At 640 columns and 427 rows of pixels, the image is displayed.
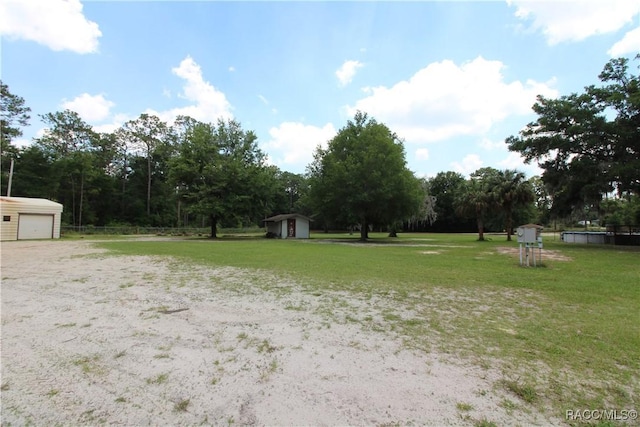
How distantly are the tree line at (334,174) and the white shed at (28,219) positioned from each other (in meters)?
9.96

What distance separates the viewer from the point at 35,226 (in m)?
24.6

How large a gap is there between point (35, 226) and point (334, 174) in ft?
77.0

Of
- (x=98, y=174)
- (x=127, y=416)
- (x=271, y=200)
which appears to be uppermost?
(x=98, y=174)

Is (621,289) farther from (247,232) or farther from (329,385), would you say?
(247,232)

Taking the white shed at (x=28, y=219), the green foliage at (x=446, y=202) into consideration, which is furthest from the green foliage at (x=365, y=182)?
the green foliage at (x=446, y=202)

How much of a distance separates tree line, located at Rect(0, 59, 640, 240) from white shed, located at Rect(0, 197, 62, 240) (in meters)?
9.96

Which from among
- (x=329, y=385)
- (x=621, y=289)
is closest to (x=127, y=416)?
(x=329, y=385)

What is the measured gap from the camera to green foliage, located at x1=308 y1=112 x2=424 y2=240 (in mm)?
25500

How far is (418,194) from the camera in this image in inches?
1067

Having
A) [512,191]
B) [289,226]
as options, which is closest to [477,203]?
[512,191]

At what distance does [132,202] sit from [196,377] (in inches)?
2020

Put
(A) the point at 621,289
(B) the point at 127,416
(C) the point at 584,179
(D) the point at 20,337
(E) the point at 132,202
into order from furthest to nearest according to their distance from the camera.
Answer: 1. (E) the point at 132,202
2. (C) the point at 584,179
3. (A) the point at 621,289
4. (D) the point at 20,337
5. (B) the point at 127,416

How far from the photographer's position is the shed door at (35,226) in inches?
935

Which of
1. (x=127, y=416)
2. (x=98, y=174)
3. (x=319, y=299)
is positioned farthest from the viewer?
(x=98, y=174)
